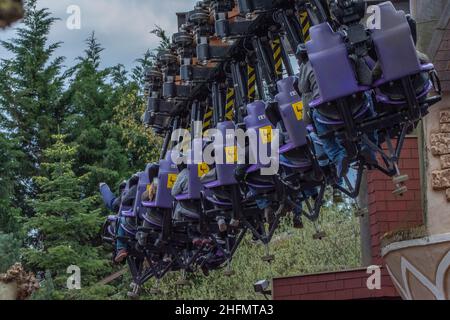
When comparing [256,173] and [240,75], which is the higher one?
[240,75]

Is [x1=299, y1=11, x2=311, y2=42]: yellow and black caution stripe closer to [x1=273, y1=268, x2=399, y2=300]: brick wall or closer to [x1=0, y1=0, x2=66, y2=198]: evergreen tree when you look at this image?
[x1=273, y1=268, x2=399, y2=300]: brick wall

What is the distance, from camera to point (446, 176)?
36.8 feet

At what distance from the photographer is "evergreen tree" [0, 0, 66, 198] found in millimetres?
33938

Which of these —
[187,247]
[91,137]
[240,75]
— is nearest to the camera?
[240,75]

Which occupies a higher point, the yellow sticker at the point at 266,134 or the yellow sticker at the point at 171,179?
the yellow sticker at the point at 171,179

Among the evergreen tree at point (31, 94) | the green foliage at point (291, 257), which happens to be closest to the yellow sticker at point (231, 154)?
the green foliage at point (291, 257)

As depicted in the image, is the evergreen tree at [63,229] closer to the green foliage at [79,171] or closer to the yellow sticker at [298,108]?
the green foliage at [79,171]

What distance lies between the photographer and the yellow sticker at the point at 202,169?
40.4 feet

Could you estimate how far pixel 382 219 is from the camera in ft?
51.4

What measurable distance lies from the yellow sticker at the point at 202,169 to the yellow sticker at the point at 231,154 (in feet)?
3.32

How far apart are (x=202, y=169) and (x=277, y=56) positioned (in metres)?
1.51

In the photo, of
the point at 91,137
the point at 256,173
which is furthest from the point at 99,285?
the point at 256,173
